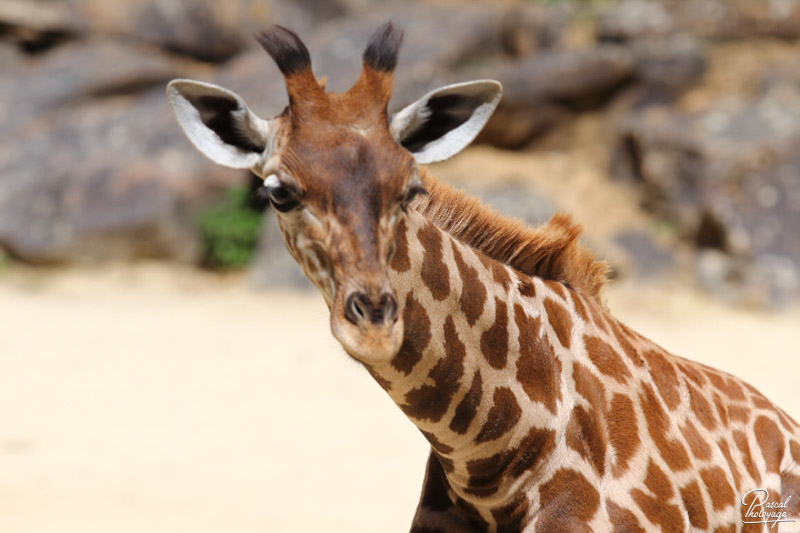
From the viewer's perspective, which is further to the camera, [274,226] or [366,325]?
[274,226]

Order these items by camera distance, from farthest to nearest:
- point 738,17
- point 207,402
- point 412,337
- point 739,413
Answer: point 738,17 → point 207,402 → point 739,413 → point 412,337

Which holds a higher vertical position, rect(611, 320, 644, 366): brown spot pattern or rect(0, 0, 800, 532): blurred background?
rect(611, 320, 644, 366): brown spot pattern

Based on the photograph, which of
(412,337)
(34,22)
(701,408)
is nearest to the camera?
(412,337)

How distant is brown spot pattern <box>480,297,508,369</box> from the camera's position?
320cm

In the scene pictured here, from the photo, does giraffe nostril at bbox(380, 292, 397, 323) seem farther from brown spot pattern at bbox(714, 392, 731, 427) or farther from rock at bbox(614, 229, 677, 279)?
rock at bbox(614, 229, 677, 279)

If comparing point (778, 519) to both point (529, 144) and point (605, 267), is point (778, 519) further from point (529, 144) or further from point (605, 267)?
point (529, 144)

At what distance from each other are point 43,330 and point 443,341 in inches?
322

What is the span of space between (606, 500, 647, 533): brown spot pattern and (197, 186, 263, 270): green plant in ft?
32.8

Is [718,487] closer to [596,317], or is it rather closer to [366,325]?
[596,317]

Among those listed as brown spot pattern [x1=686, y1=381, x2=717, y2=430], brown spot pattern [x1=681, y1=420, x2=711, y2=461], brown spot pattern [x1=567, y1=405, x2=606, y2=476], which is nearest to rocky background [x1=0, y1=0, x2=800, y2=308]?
brown spot pattern [x1=686, y1=381, x2=717, y2=430]

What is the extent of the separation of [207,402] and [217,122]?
572 cm

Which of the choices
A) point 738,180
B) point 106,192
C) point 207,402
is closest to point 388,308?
point 207,402

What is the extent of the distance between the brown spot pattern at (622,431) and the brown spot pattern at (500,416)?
380 mm

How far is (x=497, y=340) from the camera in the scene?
322 centimetres
